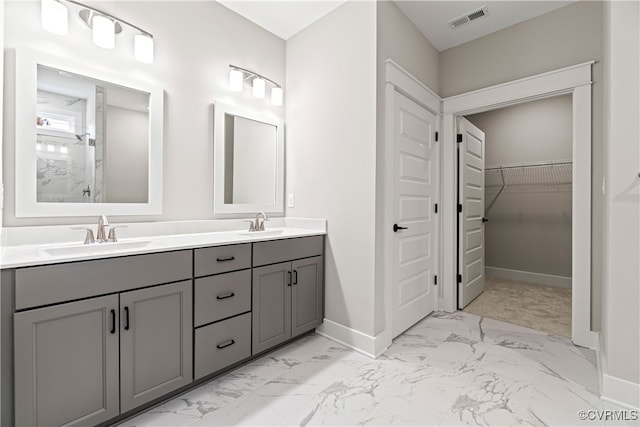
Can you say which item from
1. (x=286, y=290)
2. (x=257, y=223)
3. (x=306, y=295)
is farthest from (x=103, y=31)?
(x=306, y=295)

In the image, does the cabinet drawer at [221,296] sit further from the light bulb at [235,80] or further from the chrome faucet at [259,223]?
the light bulb at [235,80]

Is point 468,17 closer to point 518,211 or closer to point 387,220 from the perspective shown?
point 387,220

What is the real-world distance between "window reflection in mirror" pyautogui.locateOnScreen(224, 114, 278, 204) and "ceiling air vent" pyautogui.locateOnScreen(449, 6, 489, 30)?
1.83 metres

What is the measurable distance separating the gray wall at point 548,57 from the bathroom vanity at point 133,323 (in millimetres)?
2311

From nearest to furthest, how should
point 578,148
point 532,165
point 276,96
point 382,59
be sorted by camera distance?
point 382,59 → point 578,148 → point 276,96 → point 532,165

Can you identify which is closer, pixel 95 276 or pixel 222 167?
pixel 95 276

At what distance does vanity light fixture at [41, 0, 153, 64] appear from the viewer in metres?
1.58

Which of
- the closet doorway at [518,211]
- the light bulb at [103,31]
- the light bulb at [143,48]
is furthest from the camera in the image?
the closet doorway at [518,211]

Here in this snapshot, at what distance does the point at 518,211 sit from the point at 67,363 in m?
5.02

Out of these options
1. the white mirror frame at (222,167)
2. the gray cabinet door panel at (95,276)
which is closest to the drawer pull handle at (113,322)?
the gray cabinet door panel at (95,276)

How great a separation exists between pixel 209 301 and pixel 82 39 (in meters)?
1.68

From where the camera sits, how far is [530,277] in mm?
4199

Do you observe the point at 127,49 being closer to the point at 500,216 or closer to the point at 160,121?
the point at 160,121

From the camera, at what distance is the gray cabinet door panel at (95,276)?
1178 mm
